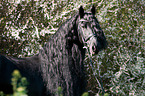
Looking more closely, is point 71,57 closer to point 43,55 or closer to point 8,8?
point 43,55

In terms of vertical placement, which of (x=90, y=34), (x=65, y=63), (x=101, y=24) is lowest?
(x=65, y=63)

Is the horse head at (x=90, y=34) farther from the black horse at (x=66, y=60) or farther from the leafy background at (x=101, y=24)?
the leafy background at (x=101, y=24)

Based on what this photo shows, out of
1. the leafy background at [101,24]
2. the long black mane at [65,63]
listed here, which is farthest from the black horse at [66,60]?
the leafy background at [101,24]

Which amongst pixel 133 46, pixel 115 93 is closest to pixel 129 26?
pixel 133 46

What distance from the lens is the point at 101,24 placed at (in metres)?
5.65

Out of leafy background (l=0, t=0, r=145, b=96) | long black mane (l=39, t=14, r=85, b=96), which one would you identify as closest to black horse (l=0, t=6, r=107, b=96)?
long black mane (l=39, t=14, r=85, b=96)

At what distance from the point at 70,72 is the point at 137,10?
15.0ft

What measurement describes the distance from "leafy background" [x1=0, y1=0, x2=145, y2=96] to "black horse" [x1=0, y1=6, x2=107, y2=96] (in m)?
3.11

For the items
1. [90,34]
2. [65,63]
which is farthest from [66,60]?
[90,34]

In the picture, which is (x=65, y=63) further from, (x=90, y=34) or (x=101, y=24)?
(x=101, y=24)

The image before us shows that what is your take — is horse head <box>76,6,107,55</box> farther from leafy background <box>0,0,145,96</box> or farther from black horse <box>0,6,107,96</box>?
leafy background <box>0,0,145,96</box>

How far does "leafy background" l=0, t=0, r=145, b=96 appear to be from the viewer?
545 centimetres

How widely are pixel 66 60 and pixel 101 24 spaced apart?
365cm

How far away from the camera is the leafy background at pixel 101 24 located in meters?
5.45
